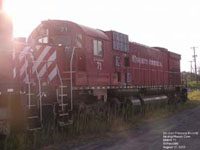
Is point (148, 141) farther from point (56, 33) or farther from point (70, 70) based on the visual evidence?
point (56, 33)

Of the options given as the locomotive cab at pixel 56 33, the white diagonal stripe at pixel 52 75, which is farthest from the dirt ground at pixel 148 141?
the locomotive cab at pixel 56 33

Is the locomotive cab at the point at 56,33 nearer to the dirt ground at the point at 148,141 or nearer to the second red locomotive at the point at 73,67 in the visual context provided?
the second red locomotive at the point at 73,67

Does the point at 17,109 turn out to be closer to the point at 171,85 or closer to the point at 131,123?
the point at 131,123

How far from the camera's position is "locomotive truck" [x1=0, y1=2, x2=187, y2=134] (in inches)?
263

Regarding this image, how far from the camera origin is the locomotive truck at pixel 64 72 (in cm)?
669

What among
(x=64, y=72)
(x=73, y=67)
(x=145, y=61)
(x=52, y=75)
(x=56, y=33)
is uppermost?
(x=56, y=33)

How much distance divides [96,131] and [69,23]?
393cm

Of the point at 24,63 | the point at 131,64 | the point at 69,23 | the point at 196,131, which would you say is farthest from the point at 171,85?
the point at 24,63

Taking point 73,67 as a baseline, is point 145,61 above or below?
above

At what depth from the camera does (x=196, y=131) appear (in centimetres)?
873

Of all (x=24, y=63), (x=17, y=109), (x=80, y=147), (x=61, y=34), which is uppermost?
(x=61, y=34)

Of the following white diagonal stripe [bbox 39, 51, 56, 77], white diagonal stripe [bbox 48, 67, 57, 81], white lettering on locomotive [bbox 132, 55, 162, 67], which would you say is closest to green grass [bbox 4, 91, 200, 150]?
white diagonal stripe [bbox 48, 67, 57, 81]

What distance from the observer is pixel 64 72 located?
9.02 metres

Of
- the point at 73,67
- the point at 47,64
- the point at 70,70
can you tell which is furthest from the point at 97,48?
the point at 47,64
